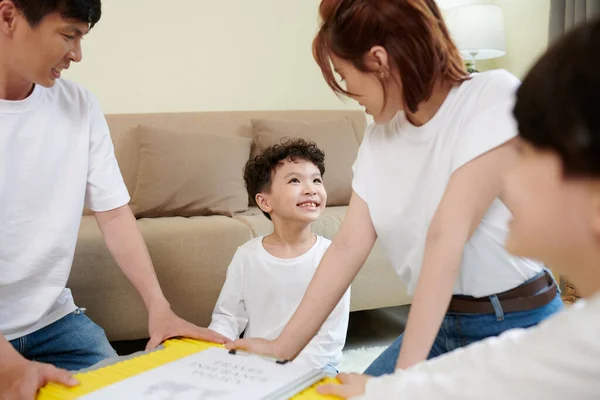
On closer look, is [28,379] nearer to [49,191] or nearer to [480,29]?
[49,191]

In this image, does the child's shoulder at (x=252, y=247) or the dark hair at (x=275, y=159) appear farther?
the dark hair at (x=275, y=159)

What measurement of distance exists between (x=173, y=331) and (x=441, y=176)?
572mm

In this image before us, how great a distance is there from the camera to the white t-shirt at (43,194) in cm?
136

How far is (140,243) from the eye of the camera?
1.46 meters

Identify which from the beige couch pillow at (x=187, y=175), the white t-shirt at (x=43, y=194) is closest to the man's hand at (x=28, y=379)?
the white t-shirt at (x=43, y=194)

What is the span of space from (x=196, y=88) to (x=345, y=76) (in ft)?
8.54

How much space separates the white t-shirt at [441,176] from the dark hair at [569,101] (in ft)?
1.33

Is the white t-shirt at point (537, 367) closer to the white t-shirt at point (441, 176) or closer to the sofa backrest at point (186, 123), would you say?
the white t-shirt at point (441, 176)

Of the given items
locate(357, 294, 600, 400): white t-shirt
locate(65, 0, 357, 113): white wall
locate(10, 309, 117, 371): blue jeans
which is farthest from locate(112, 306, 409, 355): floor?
locate(357, 294, 600, 400): white t-shirt

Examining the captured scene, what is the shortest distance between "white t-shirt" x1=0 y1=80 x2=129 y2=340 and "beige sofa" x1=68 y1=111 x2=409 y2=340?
2.40ft

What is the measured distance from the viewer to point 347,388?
0.83 m

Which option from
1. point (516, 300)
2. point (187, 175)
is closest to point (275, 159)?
point (187, 175)

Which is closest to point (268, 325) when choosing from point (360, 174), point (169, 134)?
point (360, 174)

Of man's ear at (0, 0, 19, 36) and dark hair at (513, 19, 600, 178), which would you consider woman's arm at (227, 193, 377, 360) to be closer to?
dark hair at (513, 19, 600, 178)
